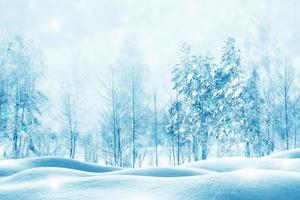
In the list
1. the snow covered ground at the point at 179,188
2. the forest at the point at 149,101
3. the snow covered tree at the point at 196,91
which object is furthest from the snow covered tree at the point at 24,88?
the snow covered ground at the point at 179,188

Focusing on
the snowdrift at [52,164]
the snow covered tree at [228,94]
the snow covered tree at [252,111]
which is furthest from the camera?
the snow covered tree at [228,94]

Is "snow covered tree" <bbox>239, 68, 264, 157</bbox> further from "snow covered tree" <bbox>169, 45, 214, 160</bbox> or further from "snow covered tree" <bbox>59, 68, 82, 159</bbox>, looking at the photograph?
"snow covered tree" <bbox>59, 68, 82, 159</bbox>

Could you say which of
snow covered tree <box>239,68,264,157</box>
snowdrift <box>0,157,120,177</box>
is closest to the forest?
snow covered tree <box>239,68,264,157</box>

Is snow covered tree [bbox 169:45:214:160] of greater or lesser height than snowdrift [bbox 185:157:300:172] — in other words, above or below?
above

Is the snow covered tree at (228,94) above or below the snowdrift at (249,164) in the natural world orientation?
above

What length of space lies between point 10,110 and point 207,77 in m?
15.2

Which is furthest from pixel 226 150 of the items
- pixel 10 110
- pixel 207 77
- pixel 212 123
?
pixel 10 110

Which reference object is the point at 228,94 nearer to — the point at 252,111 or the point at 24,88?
the point at 252,111

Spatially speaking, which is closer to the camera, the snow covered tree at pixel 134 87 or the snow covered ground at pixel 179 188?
the snow covered ground at pixel 179 188

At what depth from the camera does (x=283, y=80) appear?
28.2m

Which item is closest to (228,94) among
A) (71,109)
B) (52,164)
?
(71,109)

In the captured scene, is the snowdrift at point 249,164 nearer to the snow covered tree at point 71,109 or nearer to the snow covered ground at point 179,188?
the snow covered ground at point 179,188

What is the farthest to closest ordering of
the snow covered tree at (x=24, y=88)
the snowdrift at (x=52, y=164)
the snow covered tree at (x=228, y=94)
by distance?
1. the snow covered tree at (x=228, y=94)
2. the snow covered tree at (x=24, y=88)
3. the snowdrift at (x=52, y=164)

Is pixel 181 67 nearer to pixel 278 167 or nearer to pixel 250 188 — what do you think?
pixel 278 167
